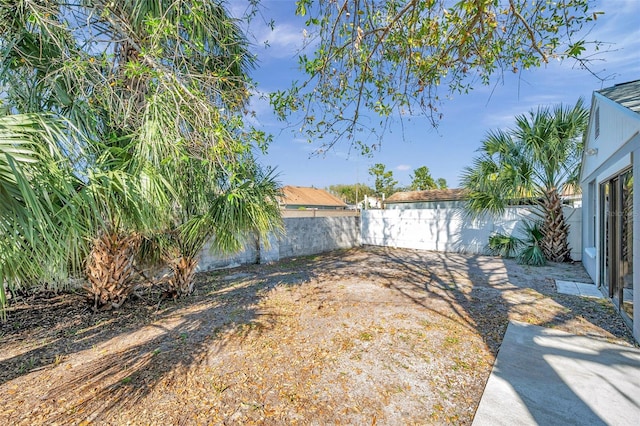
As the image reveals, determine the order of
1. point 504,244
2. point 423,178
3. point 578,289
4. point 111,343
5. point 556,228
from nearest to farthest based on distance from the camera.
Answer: point 111,343 < point 578,289 < point 556,228 < point 504,244 < point 423,178

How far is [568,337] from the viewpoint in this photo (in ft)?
12.4

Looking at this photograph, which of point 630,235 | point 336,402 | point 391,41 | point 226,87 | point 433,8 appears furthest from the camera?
point 226,87

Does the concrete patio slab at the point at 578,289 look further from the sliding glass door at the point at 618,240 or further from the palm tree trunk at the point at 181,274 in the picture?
the palm tree trunk at the point at 181,274

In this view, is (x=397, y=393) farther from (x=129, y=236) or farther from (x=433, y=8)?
(x=129, y=236)

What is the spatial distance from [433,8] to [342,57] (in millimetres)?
1084

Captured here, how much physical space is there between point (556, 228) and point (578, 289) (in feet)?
11.2

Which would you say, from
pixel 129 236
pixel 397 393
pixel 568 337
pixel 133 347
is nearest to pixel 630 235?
pixel 568 337

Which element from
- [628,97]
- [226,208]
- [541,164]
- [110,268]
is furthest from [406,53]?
[541,164]

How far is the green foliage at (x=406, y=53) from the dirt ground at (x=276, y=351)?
2.66 metres

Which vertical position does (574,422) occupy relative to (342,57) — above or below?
below

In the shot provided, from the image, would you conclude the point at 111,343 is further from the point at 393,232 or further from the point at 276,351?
the point at 393,232

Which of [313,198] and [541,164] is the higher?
[313,198]

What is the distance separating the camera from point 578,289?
5906mm

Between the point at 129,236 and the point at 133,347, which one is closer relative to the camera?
the point at 133,347
